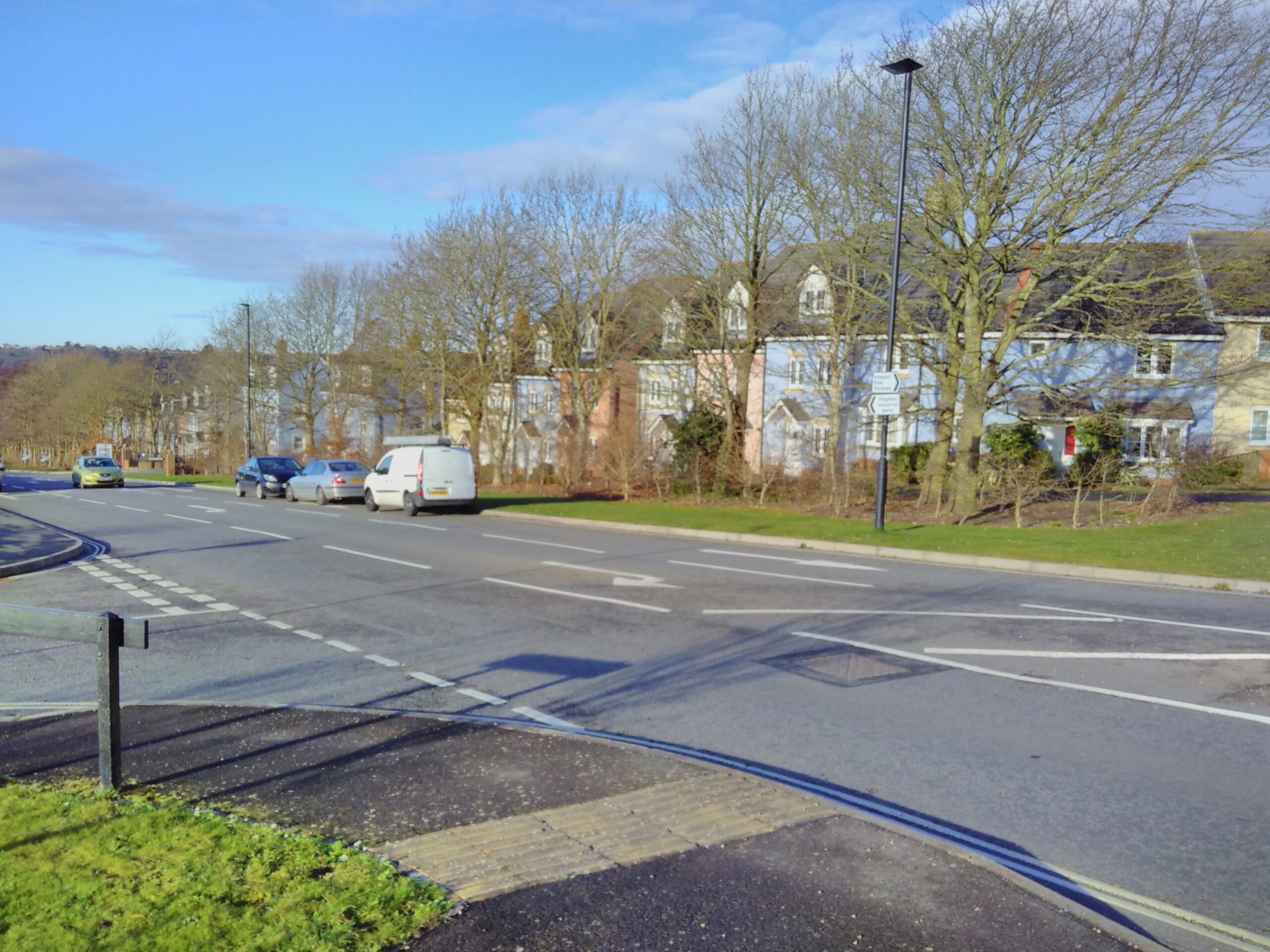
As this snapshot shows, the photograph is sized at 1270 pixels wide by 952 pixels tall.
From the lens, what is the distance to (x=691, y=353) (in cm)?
3516

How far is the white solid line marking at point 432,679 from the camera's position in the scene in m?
8.05

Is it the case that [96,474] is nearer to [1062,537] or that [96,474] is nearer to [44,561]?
[44,561]

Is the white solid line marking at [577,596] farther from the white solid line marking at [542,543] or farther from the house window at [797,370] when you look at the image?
the house window at [797,370]

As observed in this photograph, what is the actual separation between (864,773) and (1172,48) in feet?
63.0

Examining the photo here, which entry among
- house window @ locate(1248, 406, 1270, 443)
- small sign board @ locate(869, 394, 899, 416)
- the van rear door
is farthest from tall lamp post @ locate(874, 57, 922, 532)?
house window @ locate(1248, 406, 1270, 443)

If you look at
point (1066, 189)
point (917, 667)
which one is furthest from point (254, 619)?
point (1066, 189)

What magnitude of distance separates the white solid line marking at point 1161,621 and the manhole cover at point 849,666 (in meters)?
3.58

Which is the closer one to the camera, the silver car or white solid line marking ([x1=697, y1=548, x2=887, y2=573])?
white solid line marking ([x1=697, y1=548, x2=887, y2=573])

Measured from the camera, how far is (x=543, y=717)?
7133 mm

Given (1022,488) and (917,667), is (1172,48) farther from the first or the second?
(917,667)

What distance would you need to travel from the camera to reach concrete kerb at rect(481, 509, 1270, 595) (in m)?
13.5

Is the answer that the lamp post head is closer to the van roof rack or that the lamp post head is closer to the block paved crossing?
the van roof rack

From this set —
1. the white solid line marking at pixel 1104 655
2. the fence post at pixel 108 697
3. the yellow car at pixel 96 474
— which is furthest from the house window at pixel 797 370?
the yellow car at pixel 96 474

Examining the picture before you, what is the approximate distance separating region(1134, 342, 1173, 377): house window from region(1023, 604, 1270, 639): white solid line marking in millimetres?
11626
